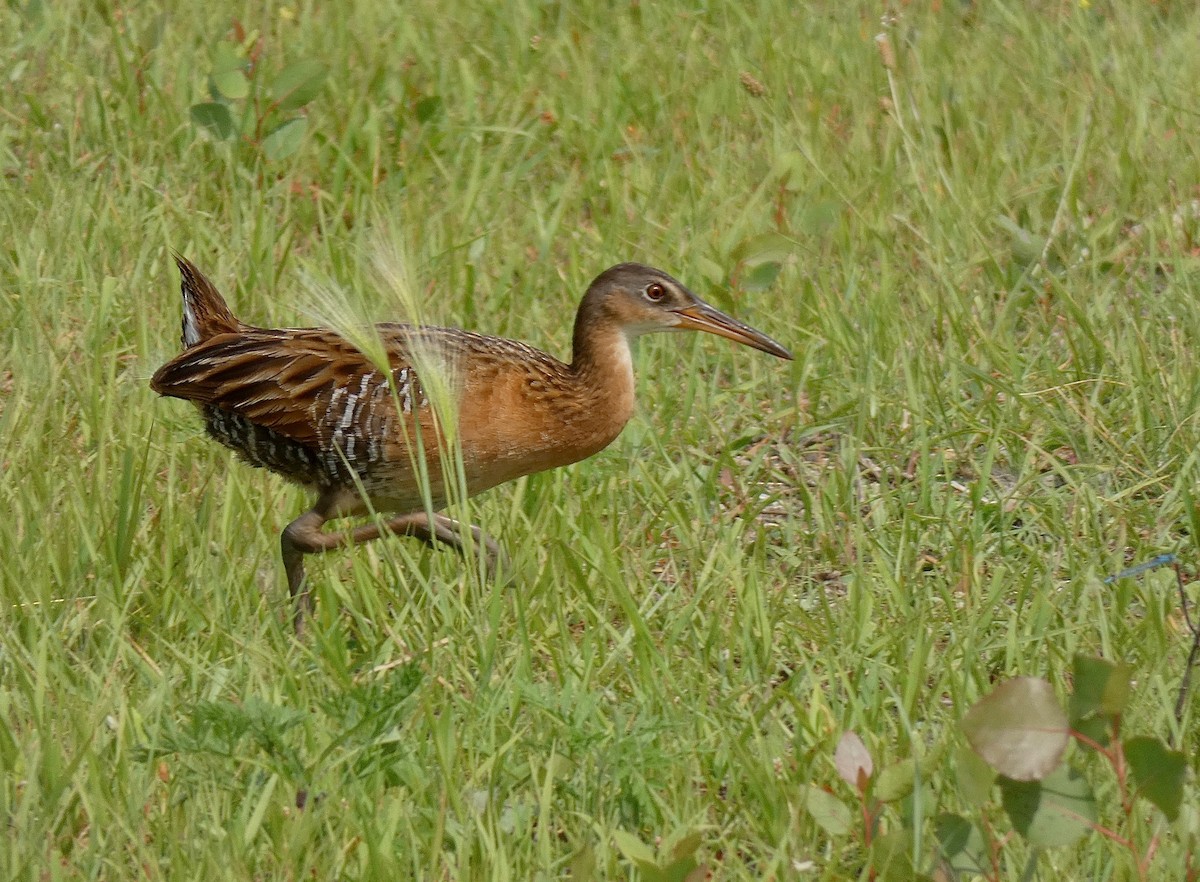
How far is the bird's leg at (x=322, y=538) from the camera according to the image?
14.4ft

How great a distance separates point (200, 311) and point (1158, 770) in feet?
10.3

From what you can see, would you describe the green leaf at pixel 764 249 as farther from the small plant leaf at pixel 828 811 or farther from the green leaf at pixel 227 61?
the small plant leaf at pixel 828 811

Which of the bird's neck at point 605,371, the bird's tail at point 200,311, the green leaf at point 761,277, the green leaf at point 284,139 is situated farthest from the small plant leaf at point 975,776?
the green leaf at point 284,139

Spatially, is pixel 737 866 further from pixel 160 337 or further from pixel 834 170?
pixel 834 170

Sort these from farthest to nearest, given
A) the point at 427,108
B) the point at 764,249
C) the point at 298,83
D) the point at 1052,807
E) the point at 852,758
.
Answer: the point at 427,108, the point at 298,83, the point at 764,249, the point at 852,758, the point at 1052,807

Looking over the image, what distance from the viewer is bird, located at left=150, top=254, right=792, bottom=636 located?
458cm

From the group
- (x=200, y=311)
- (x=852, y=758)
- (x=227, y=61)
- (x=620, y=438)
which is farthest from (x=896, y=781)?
(x=227, y=61)

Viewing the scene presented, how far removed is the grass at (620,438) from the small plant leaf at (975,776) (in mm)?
383

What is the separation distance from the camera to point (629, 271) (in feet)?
16.4

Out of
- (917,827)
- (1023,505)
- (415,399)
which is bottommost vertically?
(1023,505)

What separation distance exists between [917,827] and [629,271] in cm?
222

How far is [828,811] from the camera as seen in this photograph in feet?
10.4

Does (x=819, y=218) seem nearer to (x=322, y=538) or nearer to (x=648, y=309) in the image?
(x=648, y=309)

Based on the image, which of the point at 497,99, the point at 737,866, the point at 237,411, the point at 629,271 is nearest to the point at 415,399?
the point at 237,411
